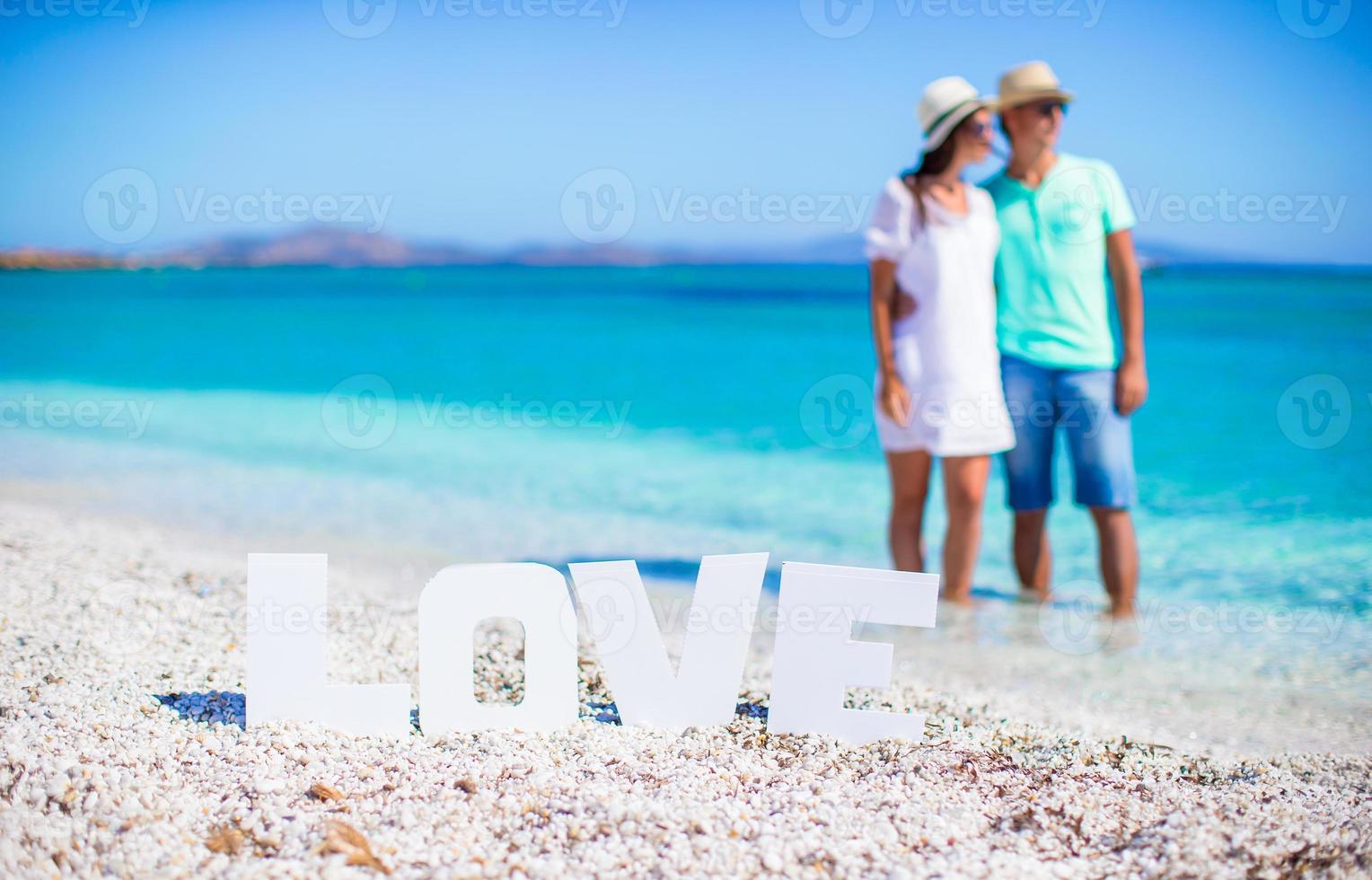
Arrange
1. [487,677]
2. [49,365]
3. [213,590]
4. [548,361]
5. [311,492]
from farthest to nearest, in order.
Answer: [548,361] < [49,365] < [311,492] < [213,590] < [487,677]

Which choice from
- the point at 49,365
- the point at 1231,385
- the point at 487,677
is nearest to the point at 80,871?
the point at 487,677

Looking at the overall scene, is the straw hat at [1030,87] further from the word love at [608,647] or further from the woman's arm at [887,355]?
the word love at [608,647]

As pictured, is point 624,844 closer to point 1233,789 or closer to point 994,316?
point 1233,789

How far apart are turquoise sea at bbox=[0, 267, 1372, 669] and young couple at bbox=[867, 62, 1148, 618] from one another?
44.4 inches

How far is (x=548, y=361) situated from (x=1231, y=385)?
1201 centimetres

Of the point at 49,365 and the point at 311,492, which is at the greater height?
the point at 49,365

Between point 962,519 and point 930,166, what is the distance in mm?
1557

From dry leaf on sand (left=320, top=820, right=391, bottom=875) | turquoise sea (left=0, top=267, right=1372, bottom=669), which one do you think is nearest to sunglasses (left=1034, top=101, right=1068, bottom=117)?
turquoise sea (left=0, top=267, right=1372, bottom=669)

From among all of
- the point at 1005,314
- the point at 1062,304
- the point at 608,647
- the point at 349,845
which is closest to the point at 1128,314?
the point at 1062,304

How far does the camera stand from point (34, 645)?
354 cm

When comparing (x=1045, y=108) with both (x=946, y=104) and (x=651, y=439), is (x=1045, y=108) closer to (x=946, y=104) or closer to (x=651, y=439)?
(x=946, y=104)

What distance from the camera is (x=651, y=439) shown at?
464 inches

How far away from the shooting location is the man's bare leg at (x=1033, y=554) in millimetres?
5238

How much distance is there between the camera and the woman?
180 inches
